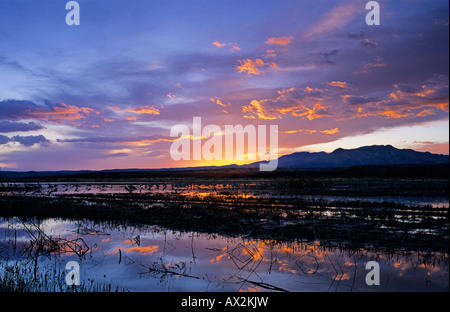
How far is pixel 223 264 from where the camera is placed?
1114 centimetres

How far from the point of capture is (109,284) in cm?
921

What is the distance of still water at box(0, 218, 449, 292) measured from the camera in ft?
30.1

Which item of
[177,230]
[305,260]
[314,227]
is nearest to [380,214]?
[314,227]

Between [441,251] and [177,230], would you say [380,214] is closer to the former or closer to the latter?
[441,251]

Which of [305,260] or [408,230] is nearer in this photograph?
[305,260]

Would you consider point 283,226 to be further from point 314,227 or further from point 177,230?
point 177,230

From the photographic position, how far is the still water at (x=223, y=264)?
9.19 metres

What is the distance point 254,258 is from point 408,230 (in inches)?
372

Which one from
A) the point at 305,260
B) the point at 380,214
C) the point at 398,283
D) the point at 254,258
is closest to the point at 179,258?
the point at 254,258

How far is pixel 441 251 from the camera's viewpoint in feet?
39.7

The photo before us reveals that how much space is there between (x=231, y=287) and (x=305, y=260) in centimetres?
365
